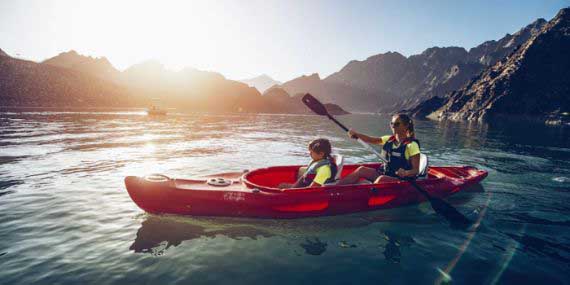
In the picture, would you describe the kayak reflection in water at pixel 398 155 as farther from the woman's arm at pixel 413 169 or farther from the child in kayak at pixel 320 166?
the child in kayak at pixel 320 166

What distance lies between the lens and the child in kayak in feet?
22.2

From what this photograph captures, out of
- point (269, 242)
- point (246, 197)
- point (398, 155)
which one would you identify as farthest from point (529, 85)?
point (269, 242)

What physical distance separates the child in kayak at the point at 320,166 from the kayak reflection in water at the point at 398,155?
802 millimetres

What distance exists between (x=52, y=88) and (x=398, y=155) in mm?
113275

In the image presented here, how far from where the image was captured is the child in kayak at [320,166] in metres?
6.75

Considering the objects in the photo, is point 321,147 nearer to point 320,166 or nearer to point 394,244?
point 320,166

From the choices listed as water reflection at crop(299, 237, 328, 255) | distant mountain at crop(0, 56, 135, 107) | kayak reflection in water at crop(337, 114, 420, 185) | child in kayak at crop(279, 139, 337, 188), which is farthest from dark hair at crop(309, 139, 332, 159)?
distant mountain at crop(0, 56, 135, 107)

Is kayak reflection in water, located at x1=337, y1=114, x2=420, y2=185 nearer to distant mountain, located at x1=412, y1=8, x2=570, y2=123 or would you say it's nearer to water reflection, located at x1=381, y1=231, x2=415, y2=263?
water reflection, located at x1=381, y1=231, x2=415, y2=263

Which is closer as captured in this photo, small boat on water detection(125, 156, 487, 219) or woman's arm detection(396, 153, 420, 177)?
small boat on water detection(125, 156, 487, 219)

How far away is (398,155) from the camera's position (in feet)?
25.3

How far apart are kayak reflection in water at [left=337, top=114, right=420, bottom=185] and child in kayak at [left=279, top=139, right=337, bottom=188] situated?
80 centimetres

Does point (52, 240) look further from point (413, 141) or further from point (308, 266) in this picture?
point (413, 141)

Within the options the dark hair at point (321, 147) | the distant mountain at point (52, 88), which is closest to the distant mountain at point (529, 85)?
the dark hair at point (321, 147)

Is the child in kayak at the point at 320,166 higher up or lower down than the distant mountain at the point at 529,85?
lower down
